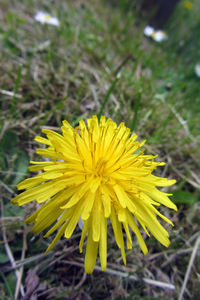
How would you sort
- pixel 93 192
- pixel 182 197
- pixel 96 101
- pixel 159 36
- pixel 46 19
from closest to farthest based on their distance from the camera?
pixel 93 192
pixel 182 197
pixel 96 101
pixel 46 19
pixel 159 36

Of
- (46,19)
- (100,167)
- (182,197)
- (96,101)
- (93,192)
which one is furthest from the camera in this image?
(46,19)

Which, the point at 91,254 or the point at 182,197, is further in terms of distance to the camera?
the point at 182,197

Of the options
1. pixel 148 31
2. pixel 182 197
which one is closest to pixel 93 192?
pixel 182 197

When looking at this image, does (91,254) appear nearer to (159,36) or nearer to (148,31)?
(148,31)

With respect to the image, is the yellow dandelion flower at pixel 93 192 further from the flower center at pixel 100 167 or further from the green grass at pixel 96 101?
the green grass at pixel 96 101

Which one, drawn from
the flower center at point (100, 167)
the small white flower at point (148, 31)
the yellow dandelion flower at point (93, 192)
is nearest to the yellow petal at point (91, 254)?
the yellow dandelion flower at point (93, 192)

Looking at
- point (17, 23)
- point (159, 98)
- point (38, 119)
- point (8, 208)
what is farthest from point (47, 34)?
point (8, 208)
